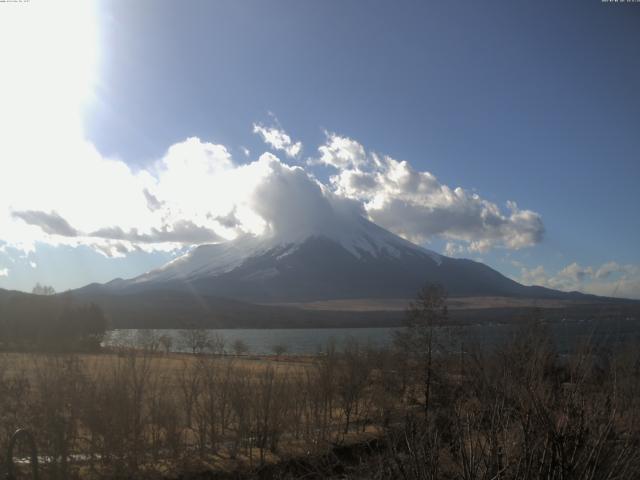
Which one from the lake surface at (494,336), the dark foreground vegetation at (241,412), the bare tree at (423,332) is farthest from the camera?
the bare tree at (423,332)

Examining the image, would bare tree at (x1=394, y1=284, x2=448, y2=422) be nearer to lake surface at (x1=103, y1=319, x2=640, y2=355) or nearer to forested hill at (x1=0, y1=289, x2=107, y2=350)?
lake surface at (x1=103, y1=319, x2=640, y2=355)

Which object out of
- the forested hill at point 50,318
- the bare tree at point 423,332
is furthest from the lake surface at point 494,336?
the forested hill at point 50,318

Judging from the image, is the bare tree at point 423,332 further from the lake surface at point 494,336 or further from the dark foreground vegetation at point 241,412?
the lake surface at point 494,336

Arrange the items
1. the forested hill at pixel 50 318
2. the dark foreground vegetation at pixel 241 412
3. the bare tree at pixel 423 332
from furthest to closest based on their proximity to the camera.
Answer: the forested hill at pixel 50 318, the bare tree at pixel 423 332, the dark foreground vegetation at pixel 241 412

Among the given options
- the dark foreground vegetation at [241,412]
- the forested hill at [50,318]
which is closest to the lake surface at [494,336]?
the dark foreground vegetation at [241,412]

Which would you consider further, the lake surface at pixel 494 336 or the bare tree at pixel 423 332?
the bare tree at pixel 423 332

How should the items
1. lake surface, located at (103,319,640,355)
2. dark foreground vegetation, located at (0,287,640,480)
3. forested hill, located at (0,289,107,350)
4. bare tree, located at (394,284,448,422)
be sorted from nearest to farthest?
lake surface, located at (103,319,640,355), dark foreground vegetation, located at (0,287,640,480), bare tree, located at (394,284,448,422), forested hill, located at (0,289,107,350)

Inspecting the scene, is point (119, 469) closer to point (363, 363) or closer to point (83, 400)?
point (83, 400)

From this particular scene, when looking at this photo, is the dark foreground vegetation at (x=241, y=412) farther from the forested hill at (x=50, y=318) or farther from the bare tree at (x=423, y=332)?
the forested hill at (x=50, y=318)

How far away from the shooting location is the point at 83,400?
1756 centimetres

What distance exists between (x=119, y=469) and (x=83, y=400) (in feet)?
9.66

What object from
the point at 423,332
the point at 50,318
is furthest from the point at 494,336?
the point at 50,318

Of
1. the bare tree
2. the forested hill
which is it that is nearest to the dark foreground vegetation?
the bare tree

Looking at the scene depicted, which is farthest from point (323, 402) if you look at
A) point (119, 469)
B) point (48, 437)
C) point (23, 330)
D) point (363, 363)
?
point (23, 330)
